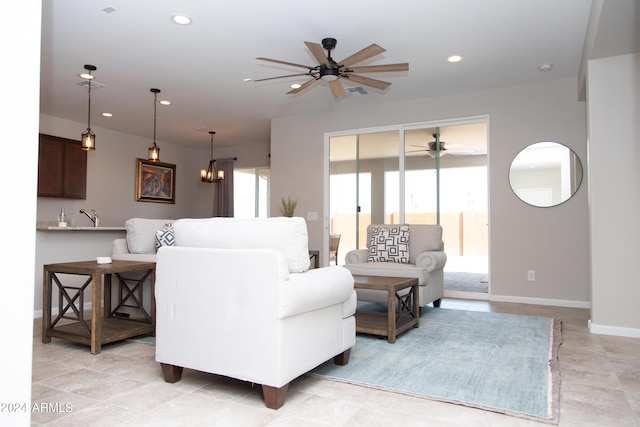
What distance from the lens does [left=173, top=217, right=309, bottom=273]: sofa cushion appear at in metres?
2.22

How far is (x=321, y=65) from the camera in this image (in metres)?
3.85

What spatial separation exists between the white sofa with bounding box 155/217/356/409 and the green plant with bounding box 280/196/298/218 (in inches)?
159

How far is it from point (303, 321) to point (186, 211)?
7.70m

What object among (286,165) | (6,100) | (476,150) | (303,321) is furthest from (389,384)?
(286,165)

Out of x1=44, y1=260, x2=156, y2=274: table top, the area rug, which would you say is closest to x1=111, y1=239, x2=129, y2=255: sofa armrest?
x1=44, y1=260, x2=156, y2=274: table top

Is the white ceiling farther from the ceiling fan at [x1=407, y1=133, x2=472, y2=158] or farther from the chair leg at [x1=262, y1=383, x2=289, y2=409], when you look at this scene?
the chair leg at [x1=262, y1=383, x2=289, y2=409]

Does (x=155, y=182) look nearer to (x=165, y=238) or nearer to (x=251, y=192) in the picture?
(x=251, y=192)

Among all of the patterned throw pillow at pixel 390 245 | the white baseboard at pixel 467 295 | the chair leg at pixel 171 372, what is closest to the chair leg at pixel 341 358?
the chair leg at pixel 171 372

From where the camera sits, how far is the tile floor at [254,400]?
6.42 ft

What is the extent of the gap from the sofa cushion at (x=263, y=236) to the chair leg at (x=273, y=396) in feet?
1.90

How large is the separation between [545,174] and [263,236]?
4239 millimetres

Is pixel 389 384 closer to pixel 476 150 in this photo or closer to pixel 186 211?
pixel 476 150

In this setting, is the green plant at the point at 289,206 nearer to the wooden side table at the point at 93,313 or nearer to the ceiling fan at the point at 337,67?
Answer: the ceiling fan at the point at 337,67

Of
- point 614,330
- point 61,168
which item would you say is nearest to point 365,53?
point 614,330
